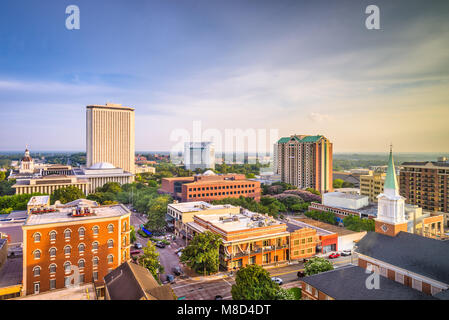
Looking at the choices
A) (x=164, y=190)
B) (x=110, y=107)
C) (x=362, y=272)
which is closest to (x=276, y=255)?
(x=362, y=272)

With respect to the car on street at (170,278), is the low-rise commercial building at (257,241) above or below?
above

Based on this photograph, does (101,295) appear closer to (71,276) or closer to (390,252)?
(71,276)

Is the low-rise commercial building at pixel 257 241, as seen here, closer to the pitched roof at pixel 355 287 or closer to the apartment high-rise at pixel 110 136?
the pitched roof at pixel 355 287

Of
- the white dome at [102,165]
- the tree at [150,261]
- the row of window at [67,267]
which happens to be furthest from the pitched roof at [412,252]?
the white dome at [102,165]

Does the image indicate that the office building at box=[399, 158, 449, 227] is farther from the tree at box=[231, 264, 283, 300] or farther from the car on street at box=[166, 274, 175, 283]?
the car on street at box=[166, 274, 175, 283]

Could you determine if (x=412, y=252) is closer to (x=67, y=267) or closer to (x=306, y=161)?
(x=67, y=267)

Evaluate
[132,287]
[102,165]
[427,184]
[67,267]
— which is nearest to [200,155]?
[102,165]
